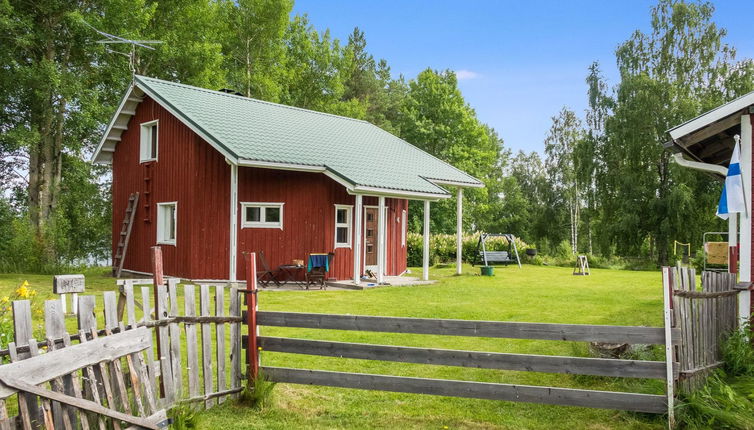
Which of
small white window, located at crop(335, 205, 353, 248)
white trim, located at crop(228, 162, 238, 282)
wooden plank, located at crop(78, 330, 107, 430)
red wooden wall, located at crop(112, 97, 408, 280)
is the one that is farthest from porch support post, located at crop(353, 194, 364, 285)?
wooden plank, located at crop(78, 330, 107, 430)

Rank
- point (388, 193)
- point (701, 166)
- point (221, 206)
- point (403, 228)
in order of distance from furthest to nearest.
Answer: point (403, 228)
point (388, 193)
point (221, 206)
point (701, 166)

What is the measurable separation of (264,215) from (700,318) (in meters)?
12.2

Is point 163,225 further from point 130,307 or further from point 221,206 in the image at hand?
point 130,307

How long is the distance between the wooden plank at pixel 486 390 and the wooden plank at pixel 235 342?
268mm

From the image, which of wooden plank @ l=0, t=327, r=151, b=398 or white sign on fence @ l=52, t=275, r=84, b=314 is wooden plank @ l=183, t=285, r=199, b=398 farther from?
white sign on fence @ l=52, t=275, r=84, b=314

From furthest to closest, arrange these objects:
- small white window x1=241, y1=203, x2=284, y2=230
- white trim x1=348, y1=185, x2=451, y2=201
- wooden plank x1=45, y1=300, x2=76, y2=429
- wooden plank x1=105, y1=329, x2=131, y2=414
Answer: small white window x1=241, y1=203, x2=284, y2=230, white trim x1=348, y1=185, x2=451, y2=201, wooden plank x1=105, y1=329, x2=131, y2=414, wooden plank x1=45, y1=300, x2=76, y2=429

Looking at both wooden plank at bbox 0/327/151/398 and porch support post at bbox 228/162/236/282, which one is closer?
wooden plank at bbox 0/327/151/398

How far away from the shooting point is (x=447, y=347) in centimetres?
810

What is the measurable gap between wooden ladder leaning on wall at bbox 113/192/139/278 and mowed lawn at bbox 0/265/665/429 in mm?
929

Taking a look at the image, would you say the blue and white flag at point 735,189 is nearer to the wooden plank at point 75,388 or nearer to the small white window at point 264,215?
the wooden plank at point 75,388

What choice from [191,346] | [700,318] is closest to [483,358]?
[700,318]

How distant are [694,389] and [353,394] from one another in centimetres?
323

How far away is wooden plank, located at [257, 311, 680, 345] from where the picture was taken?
15.9 feet

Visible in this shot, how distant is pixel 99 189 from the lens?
3022 cm
